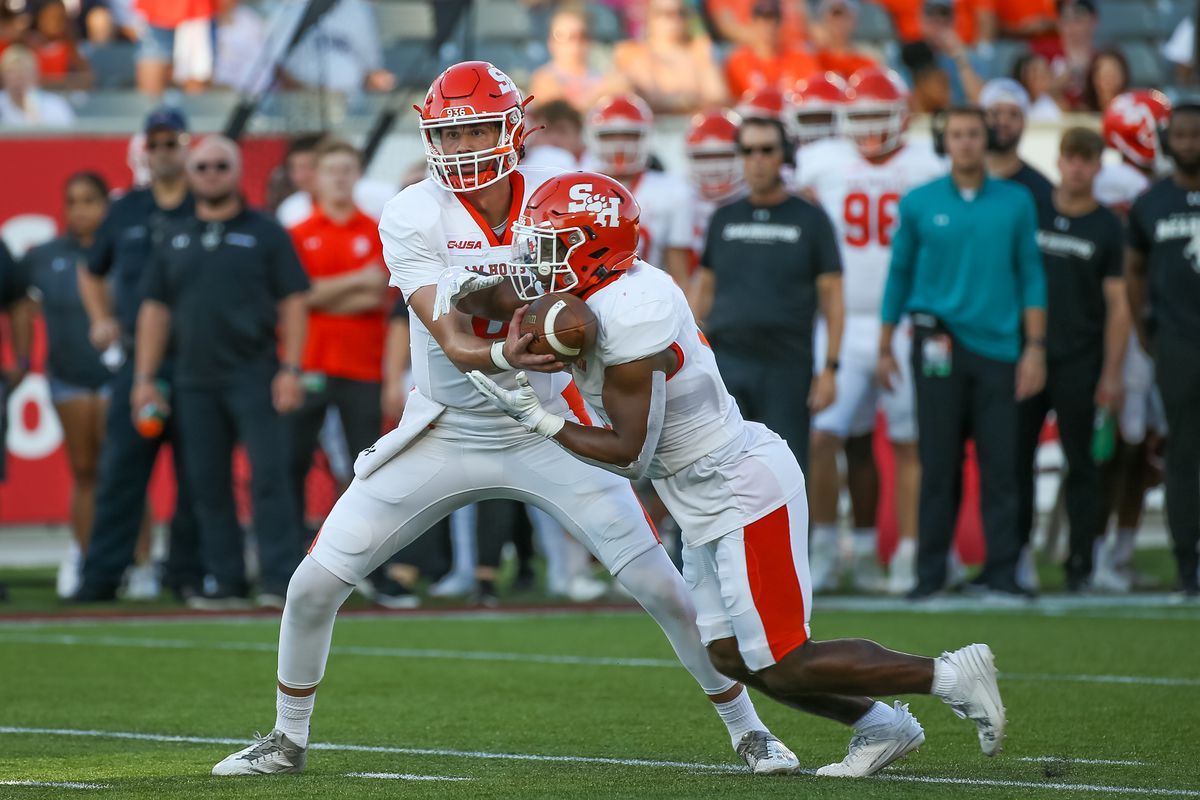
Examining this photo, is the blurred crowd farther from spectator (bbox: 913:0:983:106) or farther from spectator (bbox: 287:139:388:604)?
spectator (bbox: 287:139:388:604)

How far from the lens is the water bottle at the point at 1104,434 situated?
33.4 ft

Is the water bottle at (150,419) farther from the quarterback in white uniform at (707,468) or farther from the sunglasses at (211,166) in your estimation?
the quarterback in white uniform at (707,468)

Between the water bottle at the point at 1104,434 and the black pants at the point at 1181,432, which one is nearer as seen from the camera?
the black pants at the point at 1181,432

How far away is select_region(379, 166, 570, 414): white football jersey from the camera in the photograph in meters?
5.37

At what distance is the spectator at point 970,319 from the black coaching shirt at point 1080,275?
0.55 m

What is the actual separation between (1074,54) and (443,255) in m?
10.1

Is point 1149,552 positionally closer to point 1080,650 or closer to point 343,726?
point 1080,650

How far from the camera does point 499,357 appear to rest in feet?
16.0

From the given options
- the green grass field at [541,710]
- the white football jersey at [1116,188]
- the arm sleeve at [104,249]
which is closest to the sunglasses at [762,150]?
the green grass field at [541,710]

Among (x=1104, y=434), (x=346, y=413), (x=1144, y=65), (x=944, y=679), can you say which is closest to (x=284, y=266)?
(x=346, y=413)

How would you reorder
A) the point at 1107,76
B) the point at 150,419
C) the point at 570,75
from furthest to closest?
1. the point at 570,75
2. the point at 1107,76
3. the point at 150,419

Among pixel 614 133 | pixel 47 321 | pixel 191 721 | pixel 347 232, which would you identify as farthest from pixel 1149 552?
pixel 191 721

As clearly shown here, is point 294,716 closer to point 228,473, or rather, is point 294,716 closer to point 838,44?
point 228,473

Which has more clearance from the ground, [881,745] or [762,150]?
[762,150]
